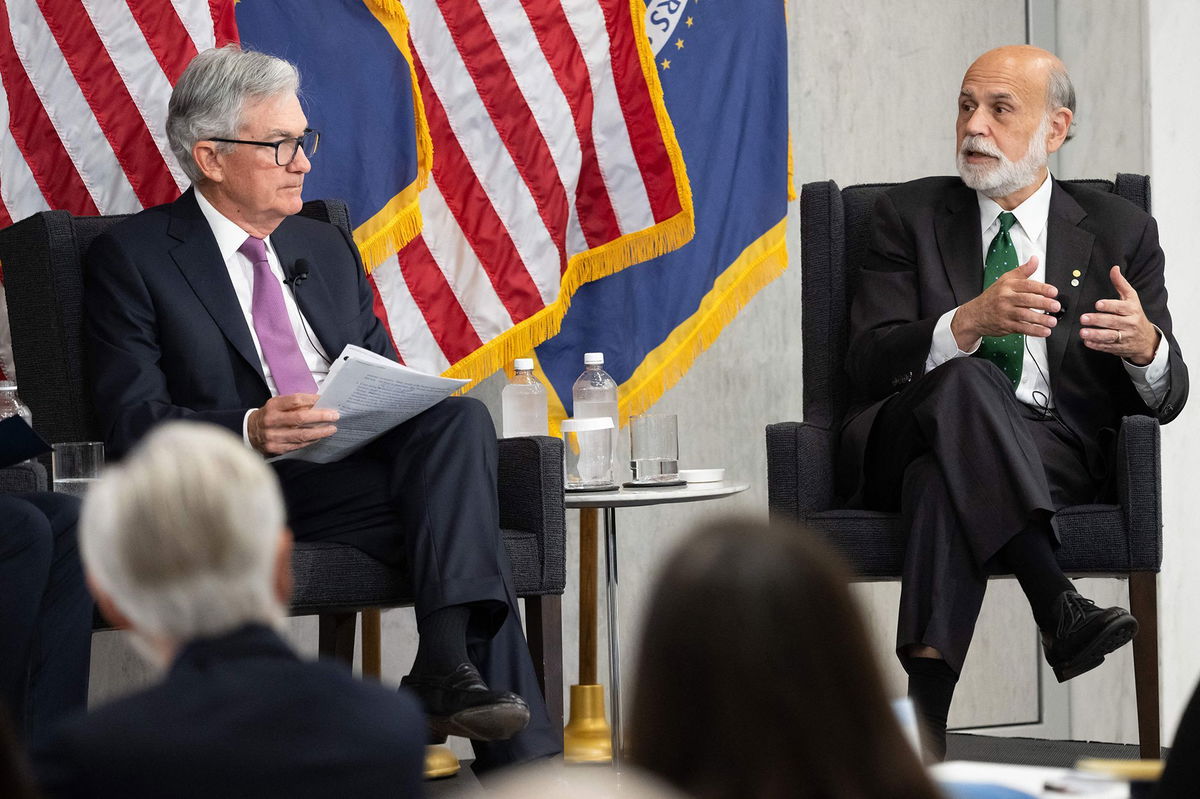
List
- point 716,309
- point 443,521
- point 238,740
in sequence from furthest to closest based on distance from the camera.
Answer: point 716,309, point 443,521, point 238,740

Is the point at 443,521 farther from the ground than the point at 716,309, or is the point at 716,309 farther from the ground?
the point at 716,309

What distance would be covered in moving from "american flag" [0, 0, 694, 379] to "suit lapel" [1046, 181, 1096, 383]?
0.90 m

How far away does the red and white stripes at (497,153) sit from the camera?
3473mm

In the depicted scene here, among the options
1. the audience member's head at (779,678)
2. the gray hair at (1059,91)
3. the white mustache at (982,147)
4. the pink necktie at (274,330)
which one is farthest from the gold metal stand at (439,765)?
the audience member's head at (779,678)

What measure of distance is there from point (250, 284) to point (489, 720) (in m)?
1.08

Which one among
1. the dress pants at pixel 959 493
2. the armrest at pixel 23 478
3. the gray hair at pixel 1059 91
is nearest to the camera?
the armrest at pixel 23 478

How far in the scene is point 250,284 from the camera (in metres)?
2.90

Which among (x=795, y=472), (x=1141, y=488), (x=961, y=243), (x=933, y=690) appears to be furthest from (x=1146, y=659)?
(x=961, y=243)

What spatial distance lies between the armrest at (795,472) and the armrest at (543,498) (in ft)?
1.54

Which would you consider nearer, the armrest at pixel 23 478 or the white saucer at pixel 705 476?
the armrest at pixel 23 478

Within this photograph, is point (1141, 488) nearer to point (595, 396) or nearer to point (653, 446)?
point (653, 446)

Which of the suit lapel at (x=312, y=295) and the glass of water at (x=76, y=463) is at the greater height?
the suit lapel at (x=312, y=295)

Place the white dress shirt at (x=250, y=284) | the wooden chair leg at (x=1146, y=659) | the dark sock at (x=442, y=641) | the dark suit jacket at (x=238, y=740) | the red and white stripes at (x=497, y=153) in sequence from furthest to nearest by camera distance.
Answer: the red and white stripes at (x=497, y=153) → the white dress shirt at (x=250, y=284) → the wooden chair leg at (x=1146, y=659) → the dark sock at (x=442, y=641) → the dark suit jacket at (x=238, y=740)

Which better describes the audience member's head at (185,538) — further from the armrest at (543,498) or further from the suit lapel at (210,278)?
the suit lapel at (210,278)
